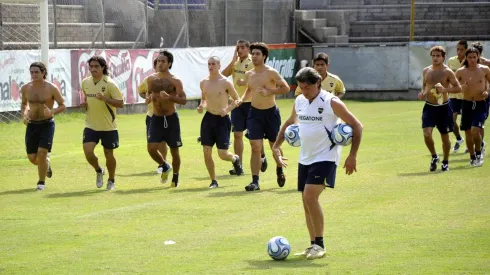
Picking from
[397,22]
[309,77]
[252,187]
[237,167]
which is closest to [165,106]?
[252,187]

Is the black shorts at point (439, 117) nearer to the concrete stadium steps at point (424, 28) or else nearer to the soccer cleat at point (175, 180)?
the soccer cleat at point (175, 180)

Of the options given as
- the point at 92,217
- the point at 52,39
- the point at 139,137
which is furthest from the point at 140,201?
the point at 52,39

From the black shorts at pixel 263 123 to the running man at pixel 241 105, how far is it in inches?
39.9

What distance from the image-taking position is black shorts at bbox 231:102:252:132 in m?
18.7

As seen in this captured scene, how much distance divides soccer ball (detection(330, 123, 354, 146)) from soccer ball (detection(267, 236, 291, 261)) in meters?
1.15

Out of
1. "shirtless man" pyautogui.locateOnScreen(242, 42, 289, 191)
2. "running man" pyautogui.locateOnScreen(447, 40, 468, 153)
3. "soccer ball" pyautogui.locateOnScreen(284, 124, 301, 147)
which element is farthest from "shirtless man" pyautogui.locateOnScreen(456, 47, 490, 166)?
"soccer ball" pyautogui.locateOnScreen(284, 124, 301, 147)

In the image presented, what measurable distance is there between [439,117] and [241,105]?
3.55m

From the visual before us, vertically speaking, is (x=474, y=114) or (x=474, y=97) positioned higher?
(x=474, y=97)

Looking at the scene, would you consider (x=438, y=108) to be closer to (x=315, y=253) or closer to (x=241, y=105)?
(x=241, y=105)

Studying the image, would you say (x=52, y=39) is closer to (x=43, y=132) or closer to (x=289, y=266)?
(x=43, y=132)

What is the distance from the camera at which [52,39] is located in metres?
30.0

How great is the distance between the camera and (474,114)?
19.3 m

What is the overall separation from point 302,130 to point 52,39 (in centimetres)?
2034

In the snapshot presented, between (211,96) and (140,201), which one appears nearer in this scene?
(140,201)
